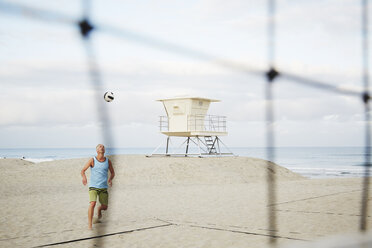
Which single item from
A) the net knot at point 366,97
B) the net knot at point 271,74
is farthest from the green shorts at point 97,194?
the net knot at point 271,74

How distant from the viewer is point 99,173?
6.55m

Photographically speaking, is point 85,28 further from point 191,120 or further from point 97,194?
point 191,120

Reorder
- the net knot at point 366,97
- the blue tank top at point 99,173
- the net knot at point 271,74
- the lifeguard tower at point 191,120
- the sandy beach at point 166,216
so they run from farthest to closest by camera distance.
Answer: the lifeguard tower at point 191,120
the blue tank top at point 99,173
the sandy beach at point 166,216
the net knot at point 366,97
the net knot at point 271,74

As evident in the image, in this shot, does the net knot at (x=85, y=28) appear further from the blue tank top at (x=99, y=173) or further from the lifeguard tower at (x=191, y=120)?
the lifeguard tower at (x=191, y=120)

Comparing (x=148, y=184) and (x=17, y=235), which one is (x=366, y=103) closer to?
(x=17, y=235)

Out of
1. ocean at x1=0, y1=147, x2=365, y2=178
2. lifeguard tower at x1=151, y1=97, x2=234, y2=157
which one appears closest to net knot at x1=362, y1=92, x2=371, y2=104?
ocean at x1=0, y1=147, x2=365, y2=178

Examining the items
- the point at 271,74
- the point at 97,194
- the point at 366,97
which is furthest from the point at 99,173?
the point at 271,74

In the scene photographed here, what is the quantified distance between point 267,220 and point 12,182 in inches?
455

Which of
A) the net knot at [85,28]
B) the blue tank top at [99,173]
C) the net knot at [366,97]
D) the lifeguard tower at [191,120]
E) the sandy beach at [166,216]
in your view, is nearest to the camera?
the net knot at [85,28]

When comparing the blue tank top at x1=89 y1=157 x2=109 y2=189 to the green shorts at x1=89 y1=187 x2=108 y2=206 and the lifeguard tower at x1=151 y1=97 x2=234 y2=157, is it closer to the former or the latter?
the green shorts at x1=89 y1=187 x2=108 y2=206

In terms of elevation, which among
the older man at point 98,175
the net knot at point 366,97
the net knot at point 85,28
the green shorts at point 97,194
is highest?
the net knot at point 366,97

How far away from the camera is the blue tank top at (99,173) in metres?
6.53

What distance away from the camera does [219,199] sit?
36.4 feet

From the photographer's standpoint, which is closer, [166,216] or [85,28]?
[85,28]
